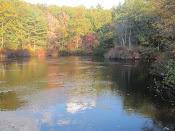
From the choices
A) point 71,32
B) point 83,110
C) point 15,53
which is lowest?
point 83,110

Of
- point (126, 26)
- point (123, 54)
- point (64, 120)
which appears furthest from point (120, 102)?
point (126, 26)

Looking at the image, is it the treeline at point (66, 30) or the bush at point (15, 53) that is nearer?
the bush at point (15, 53)

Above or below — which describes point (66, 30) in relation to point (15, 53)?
above

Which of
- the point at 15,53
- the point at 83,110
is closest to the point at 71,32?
the point at 15,53

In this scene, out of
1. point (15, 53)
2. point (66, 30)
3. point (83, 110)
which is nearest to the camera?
point (83, 110)

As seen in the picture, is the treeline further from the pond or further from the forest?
the pond

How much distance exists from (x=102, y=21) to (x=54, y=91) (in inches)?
1964

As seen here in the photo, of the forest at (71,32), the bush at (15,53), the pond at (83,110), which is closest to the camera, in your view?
the pond at (83,110)

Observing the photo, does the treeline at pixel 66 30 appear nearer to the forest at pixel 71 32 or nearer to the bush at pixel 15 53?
the forest at pixel 71 32

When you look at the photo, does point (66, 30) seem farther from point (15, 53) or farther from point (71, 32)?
point (15, 53)

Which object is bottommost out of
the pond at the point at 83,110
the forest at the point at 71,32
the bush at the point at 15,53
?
the pond at the point at 83,110

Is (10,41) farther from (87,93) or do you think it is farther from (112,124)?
(112,124)

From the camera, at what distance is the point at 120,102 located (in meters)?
7.62

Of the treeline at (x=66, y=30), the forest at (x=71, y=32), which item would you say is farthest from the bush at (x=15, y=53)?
the treeline at (x=66, y=30)
